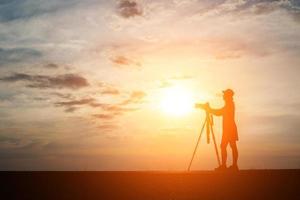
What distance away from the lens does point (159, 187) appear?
12.3 meters

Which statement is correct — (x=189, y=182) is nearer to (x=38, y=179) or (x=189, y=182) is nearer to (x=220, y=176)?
(x=220, y=176)

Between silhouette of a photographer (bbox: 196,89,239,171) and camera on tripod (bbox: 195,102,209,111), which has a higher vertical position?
camera on tripod (bbox: 195,102,209,111)

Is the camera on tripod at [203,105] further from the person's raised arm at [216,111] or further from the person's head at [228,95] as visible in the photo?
the person's head at [228,95]

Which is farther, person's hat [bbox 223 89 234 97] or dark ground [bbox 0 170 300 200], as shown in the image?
person's hat [bbox 223 89 234 97]

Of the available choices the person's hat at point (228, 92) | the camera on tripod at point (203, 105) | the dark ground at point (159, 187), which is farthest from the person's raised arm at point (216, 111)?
the dark ground at point (159, 187)

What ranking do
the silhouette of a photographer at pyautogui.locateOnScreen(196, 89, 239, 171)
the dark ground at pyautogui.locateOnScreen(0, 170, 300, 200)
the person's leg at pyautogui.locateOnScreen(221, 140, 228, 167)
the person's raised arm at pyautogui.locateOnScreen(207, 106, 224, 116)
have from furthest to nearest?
the person's raised arm at pyautogui.locateOnScreen(207, 106, 224, 116), the silhouette of a photographer at pyautogui.locateOnScreen(196, 89, 239, 171), the person's leg at pyautogui.locateOnScreen(221, 140, 228, 167), the dark ground at pyautogui.locateOnScreen(0, 170, 300, 200)

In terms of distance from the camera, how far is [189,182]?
12.9m

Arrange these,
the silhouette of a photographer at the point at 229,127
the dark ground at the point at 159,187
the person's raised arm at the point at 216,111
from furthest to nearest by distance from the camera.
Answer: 1. the person's raised arm at the point at 216,111
2. the silhouette of a photographer at the point at 229,127
3. the dark ground at the point at 159,187

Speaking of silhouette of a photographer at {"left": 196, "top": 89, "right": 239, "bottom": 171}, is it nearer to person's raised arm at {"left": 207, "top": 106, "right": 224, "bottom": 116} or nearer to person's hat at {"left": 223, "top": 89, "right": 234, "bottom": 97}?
person's hat at {"left": 223, "top": 89, "right": 234, "bottom": 97}

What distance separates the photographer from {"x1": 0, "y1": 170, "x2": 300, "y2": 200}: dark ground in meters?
11.2

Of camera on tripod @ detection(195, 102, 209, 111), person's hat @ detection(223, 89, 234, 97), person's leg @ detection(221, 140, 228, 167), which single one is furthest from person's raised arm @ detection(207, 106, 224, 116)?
person's leg @ detection(221, 140, 228, 167)

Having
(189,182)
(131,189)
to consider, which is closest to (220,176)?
(189,182)

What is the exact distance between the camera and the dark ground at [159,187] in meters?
11.2

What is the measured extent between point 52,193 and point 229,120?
Result: 836 centimetres
